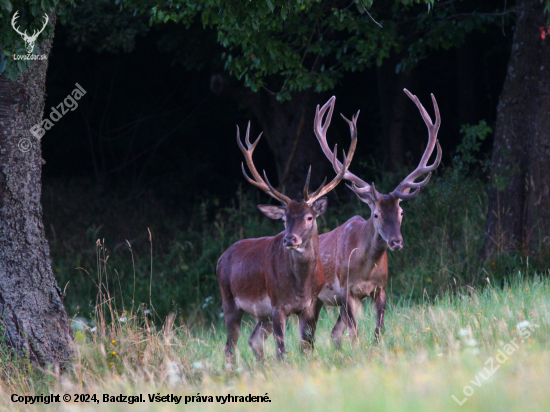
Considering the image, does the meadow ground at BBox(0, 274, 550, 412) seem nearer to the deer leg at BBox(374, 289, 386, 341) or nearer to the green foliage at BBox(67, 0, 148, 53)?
the deer leg at BBox(374, 289, 386, 341)

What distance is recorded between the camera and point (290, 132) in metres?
13.0

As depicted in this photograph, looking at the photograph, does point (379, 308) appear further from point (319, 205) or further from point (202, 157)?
point (202, 157)

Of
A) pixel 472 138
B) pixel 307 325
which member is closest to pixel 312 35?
pixel 472 138

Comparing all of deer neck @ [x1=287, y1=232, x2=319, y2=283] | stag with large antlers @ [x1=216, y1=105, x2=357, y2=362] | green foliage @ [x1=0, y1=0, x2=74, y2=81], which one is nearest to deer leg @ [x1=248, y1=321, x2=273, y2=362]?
stag with large antlers @ [x1=216, y1=105, x2=357, y2=362]

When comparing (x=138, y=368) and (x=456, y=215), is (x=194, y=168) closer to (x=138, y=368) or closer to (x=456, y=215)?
(x=456, y=215)

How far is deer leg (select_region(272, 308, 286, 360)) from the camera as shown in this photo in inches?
226

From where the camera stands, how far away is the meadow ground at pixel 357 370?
3.43 meters

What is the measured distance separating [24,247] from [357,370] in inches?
116

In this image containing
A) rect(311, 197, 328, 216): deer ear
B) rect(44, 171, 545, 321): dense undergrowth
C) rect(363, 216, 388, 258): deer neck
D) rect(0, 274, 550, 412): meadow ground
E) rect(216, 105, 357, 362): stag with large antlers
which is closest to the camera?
rect(0, 274, 550, 412): meadow ground

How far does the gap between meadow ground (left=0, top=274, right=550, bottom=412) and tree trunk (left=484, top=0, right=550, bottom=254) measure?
2.11m

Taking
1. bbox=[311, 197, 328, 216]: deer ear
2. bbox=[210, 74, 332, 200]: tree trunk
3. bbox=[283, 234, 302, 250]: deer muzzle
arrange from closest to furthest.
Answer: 1. bbox=[283, 234, 302, 250]: deer muzzle
2. bbox=[311, 197, 328, 216]: deer ear
3. bbox=[210, 74, 332, 200]: tree trunk

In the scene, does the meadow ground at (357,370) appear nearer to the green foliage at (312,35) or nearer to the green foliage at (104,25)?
the green foliage at (312,35)

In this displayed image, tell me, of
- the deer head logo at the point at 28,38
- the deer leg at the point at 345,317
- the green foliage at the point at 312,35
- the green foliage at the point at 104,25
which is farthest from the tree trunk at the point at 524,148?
the green foliage at the point at 104,25

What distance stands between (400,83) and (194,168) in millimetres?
6683
